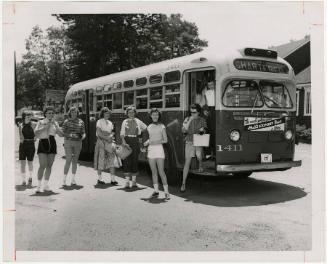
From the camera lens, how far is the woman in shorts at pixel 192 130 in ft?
27.5

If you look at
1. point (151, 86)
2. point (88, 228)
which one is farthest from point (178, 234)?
point (151, 86)

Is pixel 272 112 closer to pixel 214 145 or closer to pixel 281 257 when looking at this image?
pixel 214 145

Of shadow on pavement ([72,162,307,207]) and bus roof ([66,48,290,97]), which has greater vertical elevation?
bus roof ([66,48,290,97])

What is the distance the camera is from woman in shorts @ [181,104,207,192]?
27.5 feet

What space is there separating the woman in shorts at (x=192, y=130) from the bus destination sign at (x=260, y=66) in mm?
1129

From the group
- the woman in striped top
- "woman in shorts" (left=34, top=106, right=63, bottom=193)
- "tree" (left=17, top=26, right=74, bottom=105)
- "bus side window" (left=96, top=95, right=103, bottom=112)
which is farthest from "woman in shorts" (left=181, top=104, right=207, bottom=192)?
"tree" (left=17, top=26, right=74, bottom=105)

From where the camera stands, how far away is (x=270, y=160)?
27.9 feet

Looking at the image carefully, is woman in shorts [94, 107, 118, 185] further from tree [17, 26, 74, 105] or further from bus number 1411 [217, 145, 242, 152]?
tree [17, 26, 74, 105]

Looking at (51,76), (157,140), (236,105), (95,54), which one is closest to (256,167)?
(236,105)

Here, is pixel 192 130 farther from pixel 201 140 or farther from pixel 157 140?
pixel 157 140

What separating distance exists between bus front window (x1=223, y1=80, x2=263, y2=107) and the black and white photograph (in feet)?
0.07

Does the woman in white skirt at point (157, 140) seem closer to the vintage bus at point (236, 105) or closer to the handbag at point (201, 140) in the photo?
the handbag at point (201, 140)

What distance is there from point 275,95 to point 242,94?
0.84 meters

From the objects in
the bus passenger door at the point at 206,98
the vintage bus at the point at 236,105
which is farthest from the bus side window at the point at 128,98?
the bus passenger door at the point at 206,98
